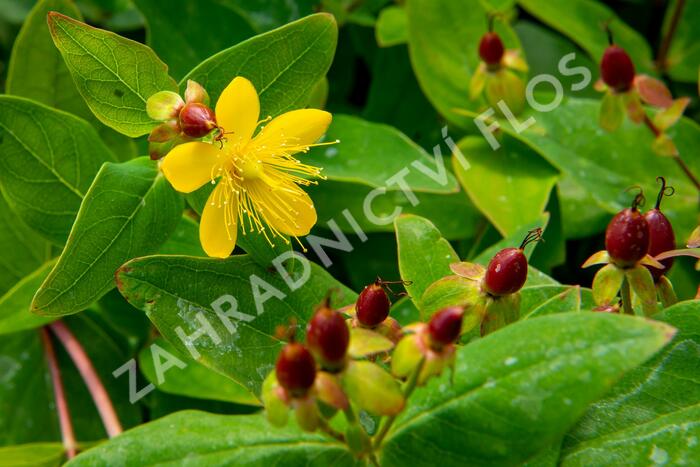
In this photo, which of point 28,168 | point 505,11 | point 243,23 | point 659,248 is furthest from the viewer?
point 505,11

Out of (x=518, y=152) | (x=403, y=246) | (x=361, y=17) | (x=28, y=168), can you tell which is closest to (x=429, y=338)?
(x=403, y=246)

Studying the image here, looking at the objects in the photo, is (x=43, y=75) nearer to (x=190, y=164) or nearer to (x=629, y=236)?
(x=190, y=164)

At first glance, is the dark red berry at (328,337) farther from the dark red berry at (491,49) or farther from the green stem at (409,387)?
the dark red berry at (491,49)

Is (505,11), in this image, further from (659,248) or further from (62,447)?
(62,447)

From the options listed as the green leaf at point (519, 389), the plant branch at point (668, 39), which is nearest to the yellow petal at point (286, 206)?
the green leaf at point (519, 389)

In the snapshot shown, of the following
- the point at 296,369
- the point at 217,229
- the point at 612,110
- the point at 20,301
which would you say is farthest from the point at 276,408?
the point at 612,110

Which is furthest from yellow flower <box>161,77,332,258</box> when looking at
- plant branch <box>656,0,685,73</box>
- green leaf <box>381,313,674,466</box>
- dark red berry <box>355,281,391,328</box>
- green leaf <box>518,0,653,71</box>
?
plant branch <box>656,0,685,73</box>
